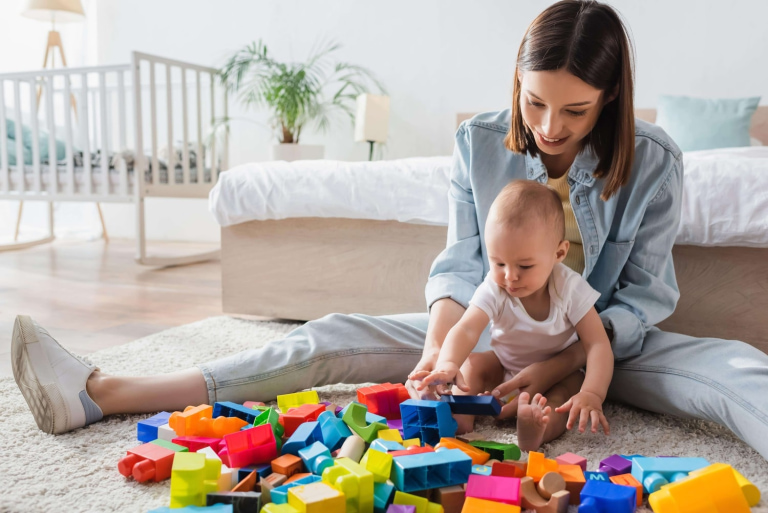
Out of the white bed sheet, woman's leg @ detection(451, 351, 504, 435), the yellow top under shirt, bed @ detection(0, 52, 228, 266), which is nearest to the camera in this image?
woman's leg @ detection(451, 351, 504, 435)

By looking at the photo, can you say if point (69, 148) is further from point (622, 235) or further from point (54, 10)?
point (622, 235)

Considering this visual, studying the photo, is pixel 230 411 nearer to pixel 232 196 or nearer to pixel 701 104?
pixel 232 196

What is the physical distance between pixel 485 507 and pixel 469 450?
0.15 meters

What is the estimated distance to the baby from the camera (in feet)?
2.88

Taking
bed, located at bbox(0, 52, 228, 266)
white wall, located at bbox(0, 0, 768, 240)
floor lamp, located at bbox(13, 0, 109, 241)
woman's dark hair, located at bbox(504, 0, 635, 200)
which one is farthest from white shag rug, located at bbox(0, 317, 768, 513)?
floor lamp, located at bbox(13, 0, 109, 241)

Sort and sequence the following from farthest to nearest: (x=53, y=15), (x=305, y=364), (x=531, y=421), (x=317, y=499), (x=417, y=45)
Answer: (x=53, y=15), (x=417, y=45), (x=305, y=364), (x=531, y=421), (x=317, y=499)

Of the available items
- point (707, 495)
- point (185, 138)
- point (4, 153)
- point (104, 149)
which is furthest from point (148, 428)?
point (4, 153)

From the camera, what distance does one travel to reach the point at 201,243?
388cm

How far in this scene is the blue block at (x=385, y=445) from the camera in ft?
2.59

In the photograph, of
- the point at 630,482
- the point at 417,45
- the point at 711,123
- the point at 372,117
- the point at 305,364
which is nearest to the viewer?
the point at 630,482

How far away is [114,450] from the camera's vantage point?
891 millimetres

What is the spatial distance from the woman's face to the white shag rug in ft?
1.44

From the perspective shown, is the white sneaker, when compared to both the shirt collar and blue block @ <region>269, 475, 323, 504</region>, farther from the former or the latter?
the shirt collar

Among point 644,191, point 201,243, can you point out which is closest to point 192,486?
point 644,191
